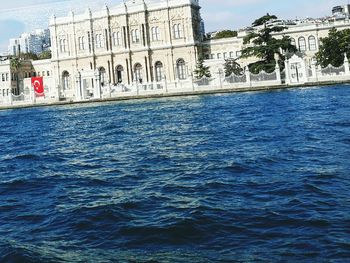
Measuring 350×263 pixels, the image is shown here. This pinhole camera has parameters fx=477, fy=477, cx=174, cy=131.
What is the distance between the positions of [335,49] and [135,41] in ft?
97.8

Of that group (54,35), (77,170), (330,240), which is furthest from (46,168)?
(54,35)

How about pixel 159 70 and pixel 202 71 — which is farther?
pixel 159 70

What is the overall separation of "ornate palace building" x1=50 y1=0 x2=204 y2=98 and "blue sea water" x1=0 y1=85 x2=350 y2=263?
2069 inches

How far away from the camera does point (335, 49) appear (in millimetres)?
50562

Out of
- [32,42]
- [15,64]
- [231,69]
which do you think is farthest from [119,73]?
[32,42]

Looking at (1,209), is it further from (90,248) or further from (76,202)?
(90,248)

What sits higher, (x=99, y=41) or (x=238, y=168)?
(x=99, y=41)

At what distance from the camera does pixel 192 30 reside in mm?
67312

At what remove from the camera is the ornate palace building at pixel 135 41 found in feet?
222

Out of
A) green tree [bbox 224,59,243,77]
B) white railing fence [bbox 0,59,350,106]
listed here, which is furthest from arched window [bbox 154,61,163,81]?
green tree [bbox 224,59,243,77]

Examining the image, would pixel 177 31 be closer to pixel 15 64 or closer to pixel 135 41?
pixel 135 41

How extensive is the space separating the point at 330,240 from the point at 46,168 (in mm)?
8832

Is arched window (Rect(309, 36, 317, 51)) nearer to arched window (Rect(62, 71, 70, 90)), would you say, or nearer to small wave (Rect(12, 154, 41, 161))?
arched window (Rect(62, 71, 70, 90))

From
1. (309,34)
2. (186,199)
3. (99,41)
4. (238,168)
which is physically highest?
(99,41)
